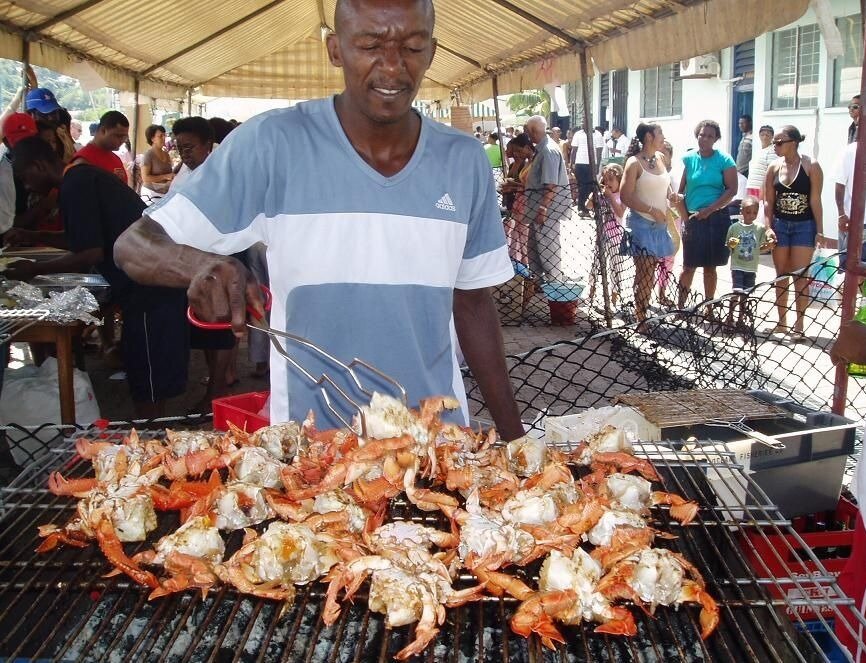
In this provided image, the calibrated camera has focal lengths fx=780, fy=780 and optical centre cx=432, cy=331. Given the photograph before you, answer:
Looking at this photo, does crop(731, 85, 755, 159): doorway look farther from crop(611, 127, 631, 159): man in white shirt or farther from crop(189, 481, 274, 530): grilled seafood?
crop(189, 481, 274, 530): grilled seafood

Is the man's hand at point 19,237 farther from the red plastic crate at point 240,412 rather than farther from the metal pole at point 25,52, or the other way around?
the red plastic crate at point 240,412

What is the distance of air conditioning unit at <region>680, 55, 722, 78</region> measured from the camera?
1734 cm

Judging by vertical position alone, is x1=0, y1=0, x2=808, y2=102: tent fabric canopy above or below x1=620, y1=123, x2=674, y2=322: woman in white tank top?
above

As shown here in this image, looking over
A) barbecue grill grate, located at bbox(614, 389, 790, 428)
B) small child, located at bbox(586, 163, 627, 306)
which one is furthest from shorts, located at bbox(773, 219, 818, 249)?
barbecue grill grate, located at bbox(614, 389, 790, 428)

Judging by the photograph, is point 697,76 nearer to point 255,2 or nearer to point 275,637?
point 255,2

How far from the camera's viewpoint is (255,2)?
10859mm

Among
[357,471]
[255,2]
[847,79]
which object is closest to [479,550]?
[357,471]

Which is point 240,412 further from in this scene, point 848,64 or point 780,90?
point 780,90

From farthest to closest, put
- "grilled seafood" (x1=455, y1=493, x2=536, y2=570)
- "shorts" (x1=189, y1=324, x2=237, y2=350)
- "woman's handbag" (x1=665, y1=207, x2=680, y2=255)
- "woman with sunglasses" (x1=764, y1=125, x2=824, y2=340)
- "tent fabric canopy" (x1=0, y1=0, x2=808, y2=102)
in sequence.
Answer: "woman's handbag" (x1=665, y1=207, x2=680, y2=255), "woman with sunglasses" (x1=764, y1=125, x2=824, y2=340), "tent fabric canopy" (x1=0, y1=0, x2=808, y2=102), "shorts" (x1=189, y1=324, x2=237, y2=350), "grilled seafood" (x1=455, y1=493, x2=536, y2=570)

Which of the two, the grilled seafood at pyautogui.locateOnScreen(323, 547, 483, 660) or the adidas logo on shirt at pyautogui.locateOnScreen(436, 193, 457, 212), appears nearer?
the grilled seafood at pyautogui.locateOnScreen(323, 547, 483, 660)

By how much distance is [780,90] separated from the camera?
49.7 ft

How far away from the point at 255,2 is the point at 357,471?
34.1ft

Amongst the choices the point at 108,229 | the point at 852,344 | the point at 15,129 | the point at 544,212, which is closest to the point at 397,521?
the point at 852,344

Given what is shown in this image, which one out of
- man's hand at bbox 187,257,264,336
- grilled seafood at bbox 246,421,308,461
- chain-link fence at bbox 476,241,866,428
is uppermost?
man's hand at bbox 187,257,264,336
